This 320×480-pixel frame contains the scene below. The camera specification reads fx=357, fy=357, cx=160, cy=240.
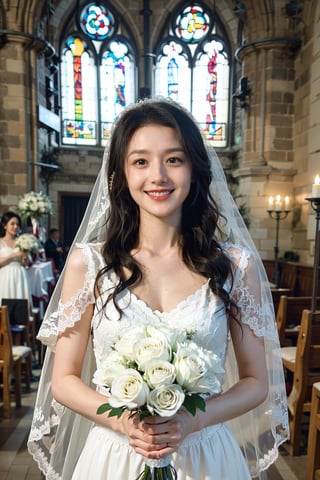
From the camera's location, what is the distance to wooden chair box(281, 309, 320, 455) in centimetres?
236

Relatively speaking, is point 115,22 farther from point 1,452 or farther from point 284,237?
point 1,452

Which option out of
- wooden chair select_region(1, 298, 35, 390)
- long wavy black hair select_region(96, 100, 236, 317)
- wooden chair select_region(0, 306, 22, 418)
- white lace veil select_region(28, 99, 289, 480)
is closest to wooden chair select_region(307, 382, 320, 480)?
white lace veil select_region(28, 99, 289, 480)

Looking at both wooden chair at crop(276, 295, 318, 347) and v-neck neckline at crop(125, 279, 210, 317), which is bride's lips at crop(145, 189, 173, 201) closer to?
v-neck neckline at crop(125, 279, 210, 317)

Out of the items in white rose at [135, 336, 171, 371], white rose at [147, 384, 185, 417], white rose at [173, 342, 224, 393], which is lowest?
white rose at [147, 384, 185, 417]

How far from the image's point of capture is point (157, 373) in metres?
0.70

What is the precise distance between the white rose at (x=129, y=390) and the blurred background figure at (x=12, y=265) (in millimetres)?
3714

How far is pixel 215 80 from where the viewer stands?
9.30 metres

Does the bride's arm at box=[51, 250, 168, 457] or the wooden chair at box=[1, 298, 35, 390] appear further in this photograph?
the wooden chair at box=[1, 298, 35, 390]

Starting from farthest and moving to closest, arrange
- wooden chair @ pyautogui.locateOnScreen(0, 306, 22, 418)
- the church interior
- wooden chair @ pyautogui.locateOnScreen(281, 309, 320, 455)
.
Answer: the church interior, wooden chair @ pyautogui.locateOnScreen(0, 306, 22, 418), wooden chair @ pyautogui.locateOnScreen(281, 309, 320, 455)

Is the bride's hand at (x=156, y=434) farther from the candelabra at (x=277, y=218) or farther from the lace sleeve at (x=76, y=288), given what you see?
the candelabra at (x=277, y=218)

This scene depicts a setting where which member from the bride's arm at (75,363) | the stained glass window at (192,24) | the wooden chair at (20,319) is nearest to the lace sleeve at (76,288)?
the bride's arm at (75,363)

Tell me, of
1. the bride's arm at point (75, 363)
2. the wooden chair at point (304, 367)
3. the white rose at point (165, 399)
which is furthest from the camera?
the wooden chair at point (304, 367)

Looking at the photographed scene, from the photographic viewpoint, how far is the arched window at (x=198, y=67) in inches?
360

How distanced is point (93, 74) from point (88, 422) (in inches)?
368
